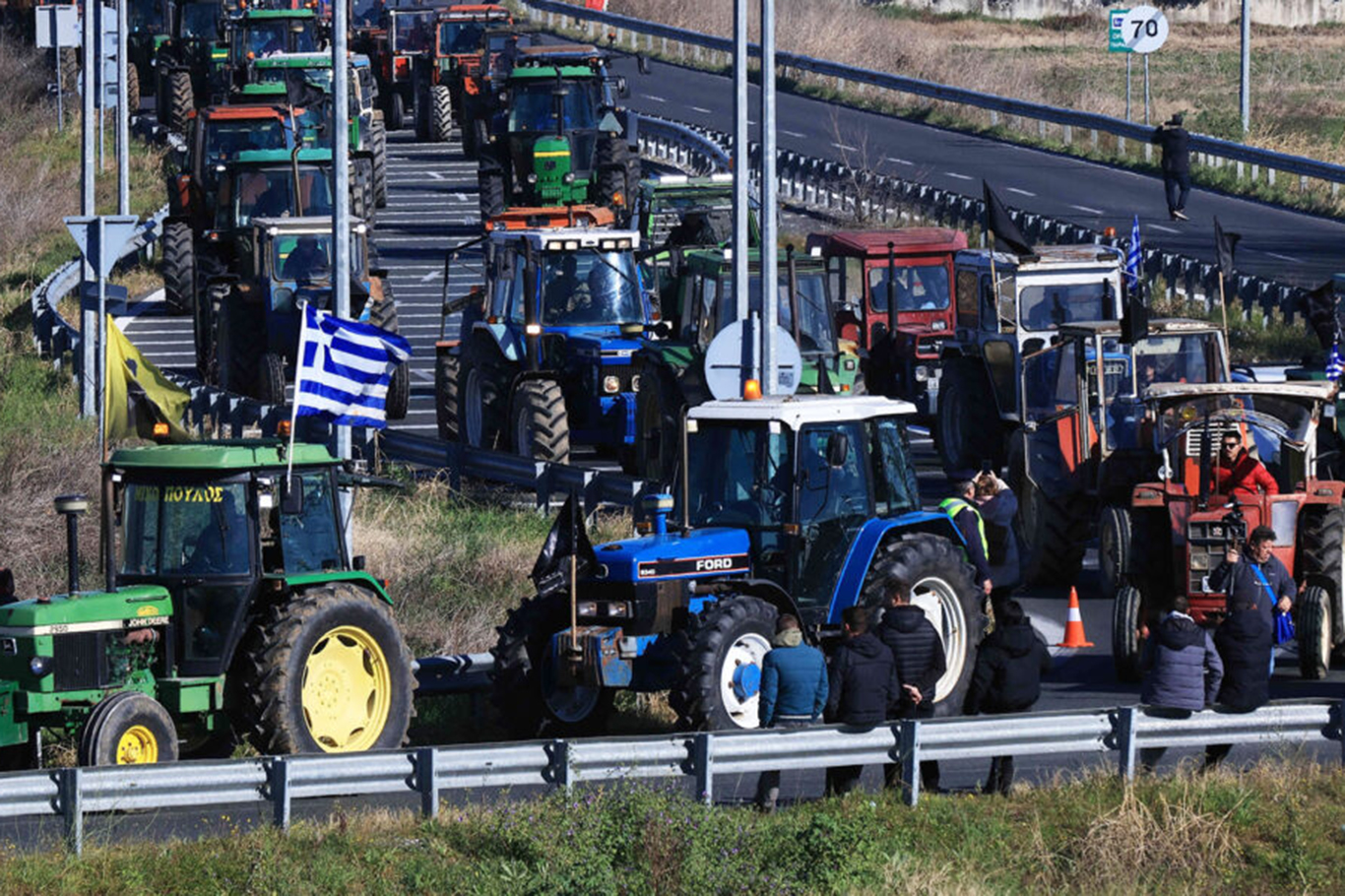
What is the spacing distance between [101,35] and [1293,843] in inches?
982

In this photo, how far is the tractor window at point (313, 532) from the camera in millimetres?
15734

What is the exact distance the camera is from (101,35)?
35625 millimetres

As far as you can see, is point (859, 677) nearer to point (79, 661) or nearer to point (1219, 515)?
point (79, 661)

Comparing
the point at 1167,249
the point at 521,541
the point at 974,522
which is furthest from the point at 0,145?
the point at 974,522

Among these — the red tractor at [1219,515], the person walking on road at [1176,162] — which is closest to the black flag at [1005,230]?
the red tractor at [1219,515]

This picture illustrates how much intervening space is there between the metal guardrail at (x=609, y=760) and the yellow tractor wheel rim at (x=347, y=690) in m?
0.64

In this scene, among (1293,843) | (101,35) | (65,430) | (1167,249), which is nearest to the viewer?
(1293,843)

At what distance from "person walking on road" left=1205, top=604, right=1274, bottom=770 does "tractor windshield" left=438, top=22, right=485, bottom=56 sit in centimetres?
3776

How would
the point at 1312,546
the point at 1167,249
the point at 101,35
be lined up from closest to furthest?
the point at 1312,546
the point at 101,35
the point at 1167,249

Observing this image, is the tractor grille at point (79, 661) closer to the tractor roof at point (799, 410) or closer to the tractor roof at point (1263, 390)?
the tractor roof at point (799, 410)

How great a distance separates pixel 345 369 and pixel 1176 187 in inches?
931

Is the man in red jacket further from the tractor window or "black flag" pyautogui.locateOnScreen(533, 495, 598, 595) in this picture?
the tractor window

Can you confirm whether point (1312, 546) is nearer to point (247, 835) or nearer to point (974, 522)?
point (974, 522)

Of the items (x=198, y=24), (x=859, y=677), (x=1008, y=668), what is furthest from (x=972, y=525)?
(x=198, y=24)
